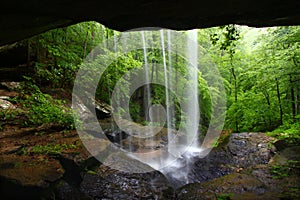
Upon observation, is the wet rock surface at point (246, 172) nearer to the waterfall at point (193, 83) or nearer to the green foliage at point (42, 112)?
the green foliage at point (42, 112)

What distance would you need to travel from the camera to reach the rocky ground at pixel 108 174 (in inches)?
135

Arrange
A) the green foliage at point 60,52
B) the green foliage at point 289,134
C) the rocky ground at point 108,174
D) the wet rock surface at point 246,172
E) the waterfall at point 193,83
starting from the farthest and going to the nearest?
the waterfall at point 193,83 < the green foliage at point 60,52 < the green foliage at point 289,134 < the wet rock surface at point 246,172 < the rocky ground at point 108,174

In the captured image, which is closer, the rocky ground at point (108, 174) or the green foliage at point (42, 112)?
the rocky ground at point (108, 174)

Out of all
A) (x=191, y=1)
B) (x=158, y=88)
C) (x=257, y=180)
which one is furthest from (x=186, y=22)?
(x=158, y=88)

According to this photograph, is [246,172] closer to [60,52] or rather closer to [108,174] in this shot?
[108,174]

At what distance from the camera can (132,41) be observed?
1139 centimetres

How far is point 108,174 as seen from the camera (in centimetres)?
429

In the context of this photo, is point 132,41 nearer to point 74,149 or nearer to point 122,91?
point 122,91

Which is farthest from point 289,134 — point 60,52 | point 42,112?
point 60,52

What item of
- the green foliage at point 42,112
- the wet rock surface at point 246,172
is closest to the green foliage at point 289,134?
the wet rock surface at point 246,172

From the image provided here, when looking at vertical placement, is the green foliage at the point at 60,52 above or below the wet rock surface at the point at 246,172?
above

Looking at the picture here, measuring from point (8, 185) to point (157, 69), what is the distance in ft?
34.3

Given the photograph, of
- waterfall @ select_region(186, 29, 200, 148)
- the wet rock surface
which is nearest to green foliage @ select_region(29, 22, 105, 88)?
Result: waterfall @ select_region(186, 29, 200, 148)

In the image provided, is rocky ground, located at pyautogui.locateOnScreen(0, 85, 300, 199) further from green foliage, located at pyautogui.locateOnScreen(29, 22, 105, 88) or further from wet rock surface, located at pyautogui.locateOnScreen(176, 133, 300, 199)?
green foliage, located at pyautogui.locateOnScreen(29, 22, 105, 88)
